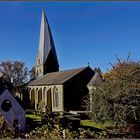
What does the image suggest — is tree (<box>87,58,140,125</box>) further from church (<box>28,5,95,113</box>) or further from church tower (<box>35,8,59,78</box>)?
church (<box>28,5,95,113</box>)

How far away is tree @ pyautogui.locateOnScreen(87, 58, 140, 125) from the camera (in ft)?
37.5

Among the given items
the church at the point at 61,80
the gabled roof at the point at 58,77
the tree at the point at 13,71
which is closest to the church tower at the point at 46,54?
the church at the point at 61,80

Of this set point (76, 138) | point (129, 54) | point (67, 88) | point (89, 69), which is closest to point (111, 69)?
point (129, 54)

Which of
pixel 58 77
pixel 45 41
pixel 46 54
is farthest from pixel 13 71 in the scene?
pixel 58 77

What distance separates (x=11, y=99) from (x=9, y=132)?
759cm

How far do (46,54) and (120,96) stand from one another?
511 inches

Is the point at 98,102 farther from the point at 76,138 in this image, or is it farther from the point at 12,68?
the point at 76,138

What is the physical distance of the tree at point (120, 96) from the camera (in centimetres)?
1144

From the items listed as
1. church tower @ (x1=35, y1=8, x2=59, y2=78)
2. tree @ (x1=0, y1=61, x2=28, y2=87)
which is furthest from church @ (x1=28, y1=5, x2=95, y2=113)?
tree @ (x1=0, y1=61, x2=28, y2=87)

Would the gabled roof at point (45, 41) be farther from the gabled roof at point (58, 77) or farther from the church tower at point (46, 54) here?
the gabled roof at point (58, 77)

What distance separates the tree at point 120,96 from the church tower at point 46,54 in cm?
434

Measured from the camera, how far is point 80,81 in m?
26.5

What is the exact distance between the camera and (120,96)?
1176cm

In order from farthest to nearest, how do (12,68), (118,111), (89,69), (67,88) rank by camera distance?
(89,69) → (67,88) → (12,68) → (118,111)
